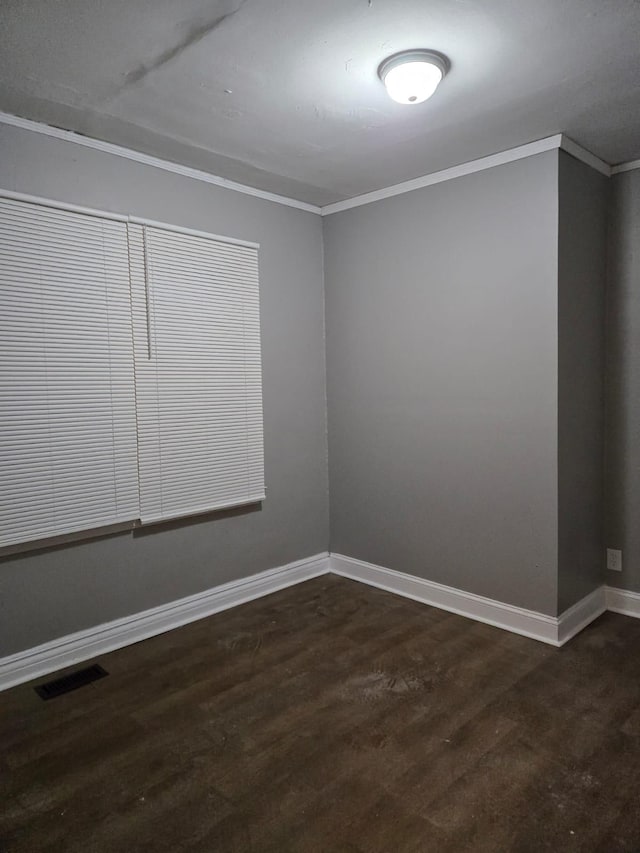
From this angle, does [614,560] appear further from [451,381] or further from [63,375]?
[63,375]

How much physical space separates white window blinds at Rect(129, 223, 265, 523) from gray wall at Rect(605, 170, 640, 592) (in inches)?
85.1

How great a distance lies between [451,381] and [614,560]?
1.47 metres

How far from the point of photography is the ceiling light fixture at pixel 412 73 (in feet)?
6.83

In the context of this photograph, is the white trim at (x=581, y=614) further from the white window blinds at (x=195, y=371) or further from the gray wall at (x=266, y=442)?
the white window blinds at (x=195, y=371)

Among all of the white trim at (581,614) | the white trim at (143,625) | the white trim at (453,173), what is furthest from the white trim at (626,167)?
the white trim at (143,625)

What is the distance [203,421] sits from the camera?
3328mm

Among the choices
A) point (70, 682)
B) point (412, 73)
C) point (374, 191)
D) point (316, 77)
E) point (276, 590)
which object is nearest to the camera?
point (412, 73)

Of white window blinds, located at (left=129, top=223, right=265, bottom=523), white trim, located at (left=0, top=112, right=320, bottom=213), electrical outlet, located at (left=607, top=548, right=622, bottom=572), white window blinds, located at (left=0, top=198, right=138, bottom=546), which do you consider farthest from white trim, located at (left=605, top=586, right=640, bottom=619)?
white trim, located at (left=0, top=112, right=320, bottom=213)

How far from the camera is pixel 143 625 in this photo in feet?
10.2

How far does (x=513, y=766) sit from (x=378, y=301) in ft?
8.77

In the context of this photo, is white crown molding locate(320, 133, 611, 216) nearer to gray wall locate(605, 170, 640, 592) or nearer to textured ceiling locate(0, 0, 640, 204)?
textured ceiling locate(0, 0, 640, 204)

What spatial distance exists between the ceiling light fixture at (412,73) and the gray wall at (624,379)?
65.8 inches

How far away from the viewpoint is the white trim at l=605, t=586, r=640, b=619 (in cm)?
331

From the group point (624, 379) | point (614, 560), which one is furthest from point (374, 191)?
point (614, 560)
